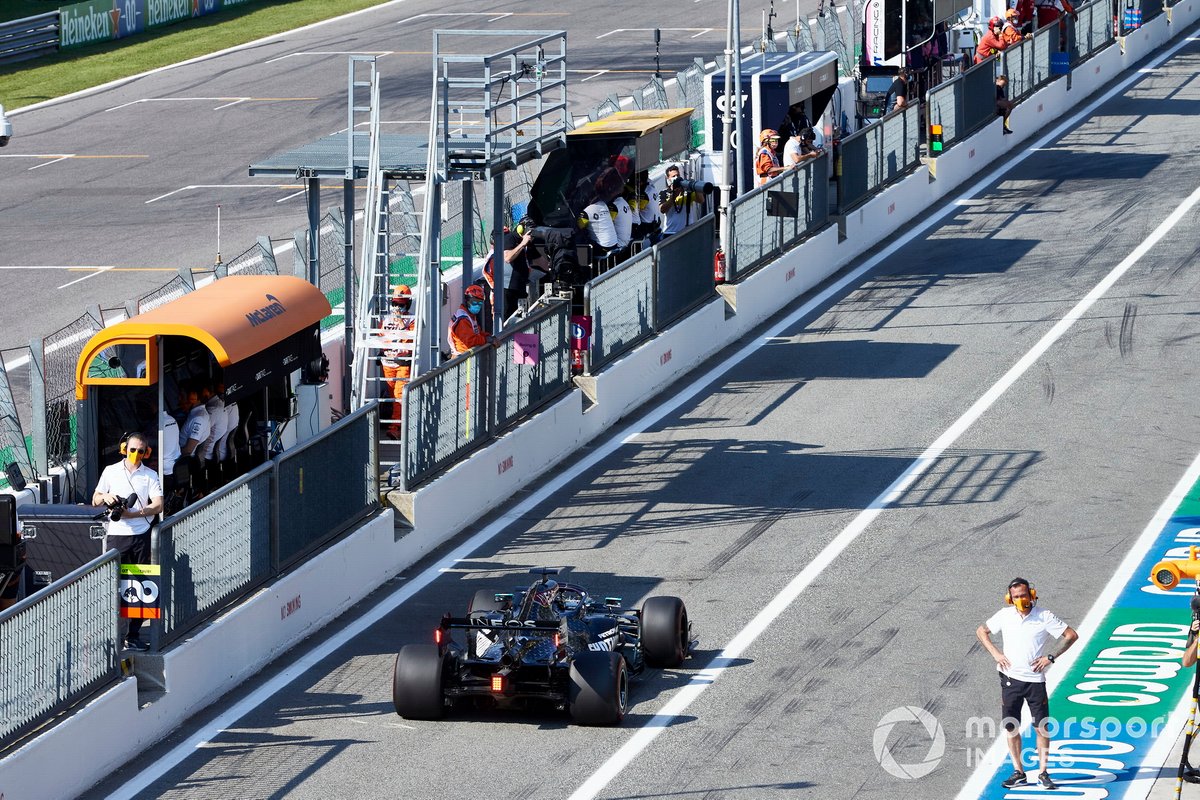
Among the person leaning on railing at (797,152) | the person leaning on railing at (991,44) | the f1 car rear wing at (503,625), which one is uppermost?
the person leaning on railing at (991,44)

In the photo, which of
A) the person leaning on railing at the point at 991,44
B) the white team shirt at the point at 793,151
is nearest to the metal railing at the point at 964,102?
the person leaning on railing at the point at 991,44

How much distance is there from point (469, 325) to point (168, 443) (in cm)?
403

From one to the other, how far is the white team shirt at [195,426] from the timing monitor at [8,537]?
123 inches

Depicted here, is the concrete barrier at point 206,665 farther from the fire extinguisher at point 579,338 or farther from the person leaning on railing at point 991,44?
the person leaning on railing at point 991,44

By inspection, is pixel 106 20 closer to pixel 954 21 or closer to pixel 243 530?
pixel 954 21

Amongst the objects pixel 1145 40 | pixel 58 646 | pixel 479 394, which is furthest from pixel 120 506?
pixel 1145 40

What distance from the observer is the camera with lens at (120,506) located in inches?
629

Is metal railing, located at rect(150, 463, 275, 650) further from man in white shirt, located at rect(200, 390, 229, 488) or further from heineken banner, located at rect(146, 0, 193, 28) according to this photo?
heineken banner, located at rect(146, 0, 193, 28)

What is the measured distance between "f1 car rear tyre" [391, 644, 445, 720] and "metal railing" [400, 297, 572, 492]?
4.14 m

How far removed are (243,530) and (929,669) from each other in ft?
18.6

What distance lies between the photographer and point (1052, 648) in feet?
46.0

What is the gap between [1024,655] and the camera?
1399 cm

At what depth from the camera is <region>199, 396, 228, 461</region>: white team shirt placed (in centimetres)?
1867

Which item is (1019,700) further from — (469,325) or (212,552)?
(469,325)
